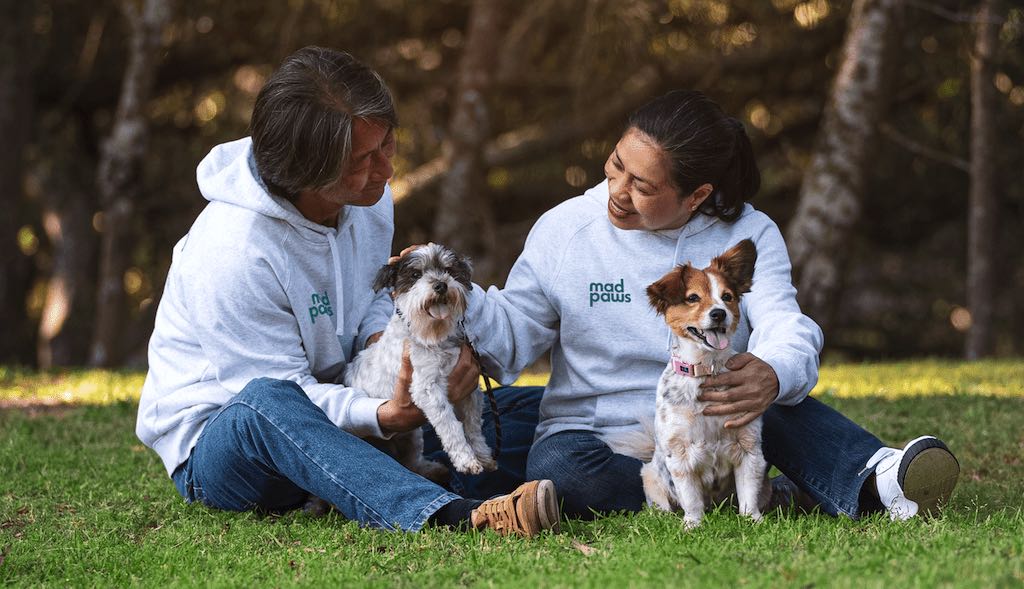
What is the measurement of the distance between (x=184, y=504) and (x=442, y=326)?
4.46 feet

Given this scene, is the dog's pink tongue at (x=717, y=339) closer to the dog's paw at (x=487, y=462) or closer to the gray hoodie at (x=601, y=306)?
the gray hoodie at (x=601, y=306)

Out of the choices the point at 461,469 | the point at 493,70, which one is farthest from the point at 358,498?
the point at 493,70

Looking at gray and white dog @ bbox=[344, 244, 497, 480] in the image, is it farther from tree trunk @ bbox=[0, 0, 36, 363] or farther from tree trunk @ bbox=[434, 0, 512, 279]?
tree trunk @ bbox=[0, 0, 36, 363]

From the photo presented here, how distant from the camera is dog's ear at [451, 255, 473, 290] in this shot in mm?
4844

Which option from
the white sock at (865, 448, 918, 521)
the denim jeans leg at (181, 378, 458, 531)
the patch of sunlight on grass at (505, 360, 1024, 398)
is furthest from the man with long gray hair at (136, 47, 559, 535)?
the patch of sunlight on grass at (505, 360, 1024, 398)

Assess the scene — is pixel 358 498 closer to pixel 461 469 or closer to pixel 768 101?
pixel 461 469

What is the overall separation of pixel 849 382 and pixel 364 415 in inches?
195

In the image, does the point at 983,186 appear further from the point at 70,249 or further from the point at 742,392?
the point at 70,249

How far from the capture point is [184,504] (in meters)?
5.03

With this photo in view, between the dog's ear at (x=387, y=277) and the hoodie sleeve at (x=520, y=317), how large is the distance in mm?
342

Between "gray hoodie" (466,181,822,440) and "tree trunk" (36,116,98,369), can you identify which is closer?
"gray hoodie" (466,181,822,440)

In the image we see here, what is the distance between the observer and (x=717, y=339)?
4238 millimetres

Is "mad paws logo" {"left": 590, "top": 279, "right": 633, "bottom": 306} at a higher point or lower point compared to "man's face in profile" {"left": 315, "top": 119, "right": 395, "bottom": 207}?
lower

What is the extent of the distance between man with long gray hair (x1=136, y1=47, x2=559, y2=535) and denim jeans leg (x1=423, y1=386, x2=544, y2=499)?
49cm
